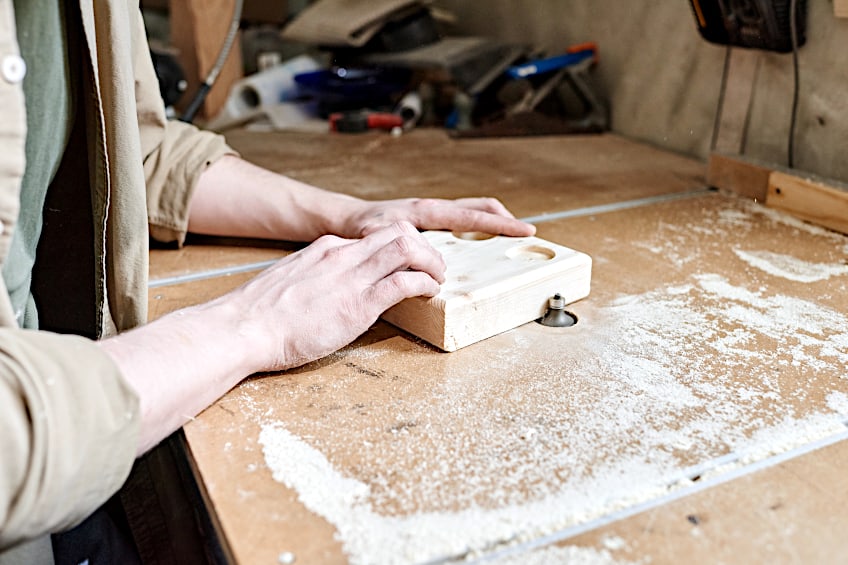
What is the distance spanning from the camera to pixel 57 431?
554 mm

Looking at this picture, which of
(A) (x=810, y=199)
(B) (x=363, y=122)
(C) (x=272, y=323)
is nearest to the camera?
(C) (x=272, y=323)

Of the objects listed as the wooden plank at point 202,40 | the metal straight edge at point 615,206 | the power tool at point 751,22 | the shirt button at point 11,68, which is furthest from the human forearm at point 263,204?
the wooden plank at point 202,40

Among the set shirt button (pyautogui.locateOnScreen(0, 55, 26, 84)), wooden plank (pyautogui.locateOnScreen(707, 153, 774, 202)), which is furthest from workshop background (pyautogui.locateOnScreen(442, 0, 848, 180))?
shirt button (pyautogui.locateOnScreen(0, 55, 26, 84))

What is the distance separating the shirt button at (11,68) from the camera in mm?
667

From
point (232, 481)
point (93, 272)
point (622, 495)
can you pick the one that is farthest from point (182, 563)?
point (622, 495)

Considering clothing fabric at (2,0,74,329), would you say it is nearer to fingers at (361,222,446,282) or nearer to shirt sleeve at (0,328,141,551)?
shirt sleeve at (0,328,141,551)

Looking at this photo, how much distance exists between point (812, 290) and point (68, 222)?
0.99 m

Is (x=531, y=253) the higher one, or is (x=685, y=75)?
(x=685, y=75)

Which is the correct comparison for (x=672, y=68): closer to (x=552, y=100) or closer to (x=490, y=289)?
(x=552, y=100)

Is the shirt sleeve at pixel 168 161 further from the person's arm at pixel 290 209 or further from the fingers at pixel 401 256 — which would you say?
the fingers at pixel 401 256

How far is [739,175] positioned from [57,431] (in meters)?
1.31

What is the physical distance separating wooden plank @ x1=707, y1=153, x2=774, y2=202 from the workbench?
25 centimetres

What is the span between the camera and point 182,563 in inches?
43.8

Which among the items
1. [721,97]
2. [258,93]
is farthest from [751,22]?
[258,93]
